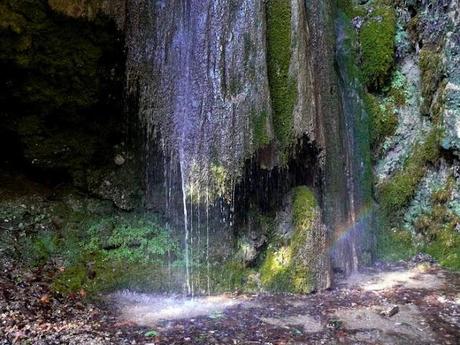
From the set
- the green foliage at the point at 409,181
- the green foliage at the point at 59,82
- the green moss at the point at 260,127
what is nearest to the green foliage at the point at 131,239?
the green foliage at the point at 59,82

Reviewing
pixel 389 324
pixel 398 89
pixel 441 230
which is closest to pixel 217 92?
pixel 389 324

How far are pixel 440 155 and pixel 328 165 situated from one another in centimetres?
239

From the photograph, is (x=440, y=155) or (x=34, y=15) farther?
(x=440, y=155)

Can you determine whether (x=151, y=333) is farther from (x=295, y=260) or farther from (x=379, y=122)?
(x=379, y=122)

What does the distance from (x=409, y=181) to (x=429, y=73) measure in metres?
2.02

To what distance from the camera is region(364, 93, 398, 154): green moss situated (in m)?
8.30

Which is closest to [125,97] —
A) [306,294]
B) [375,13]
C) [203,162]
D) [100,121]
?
[100,121]

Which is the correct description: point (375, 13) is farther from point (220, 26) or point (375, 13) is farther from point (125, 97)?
point (125, 97)

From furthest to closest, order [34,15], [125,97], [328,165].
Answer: [328,165] < [125,97] < [34,15]

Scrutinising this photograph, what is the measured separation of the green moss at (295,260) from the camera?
19.4 feet

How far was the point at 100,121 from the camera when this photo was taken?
632cm

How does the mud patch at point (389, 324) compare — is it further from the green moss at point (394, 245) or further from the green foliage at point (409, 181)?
the green foliage at point (409, 181)

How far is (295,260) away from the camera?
5.94 m

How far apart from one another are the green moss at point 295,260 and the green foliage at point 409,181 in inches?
98.4
